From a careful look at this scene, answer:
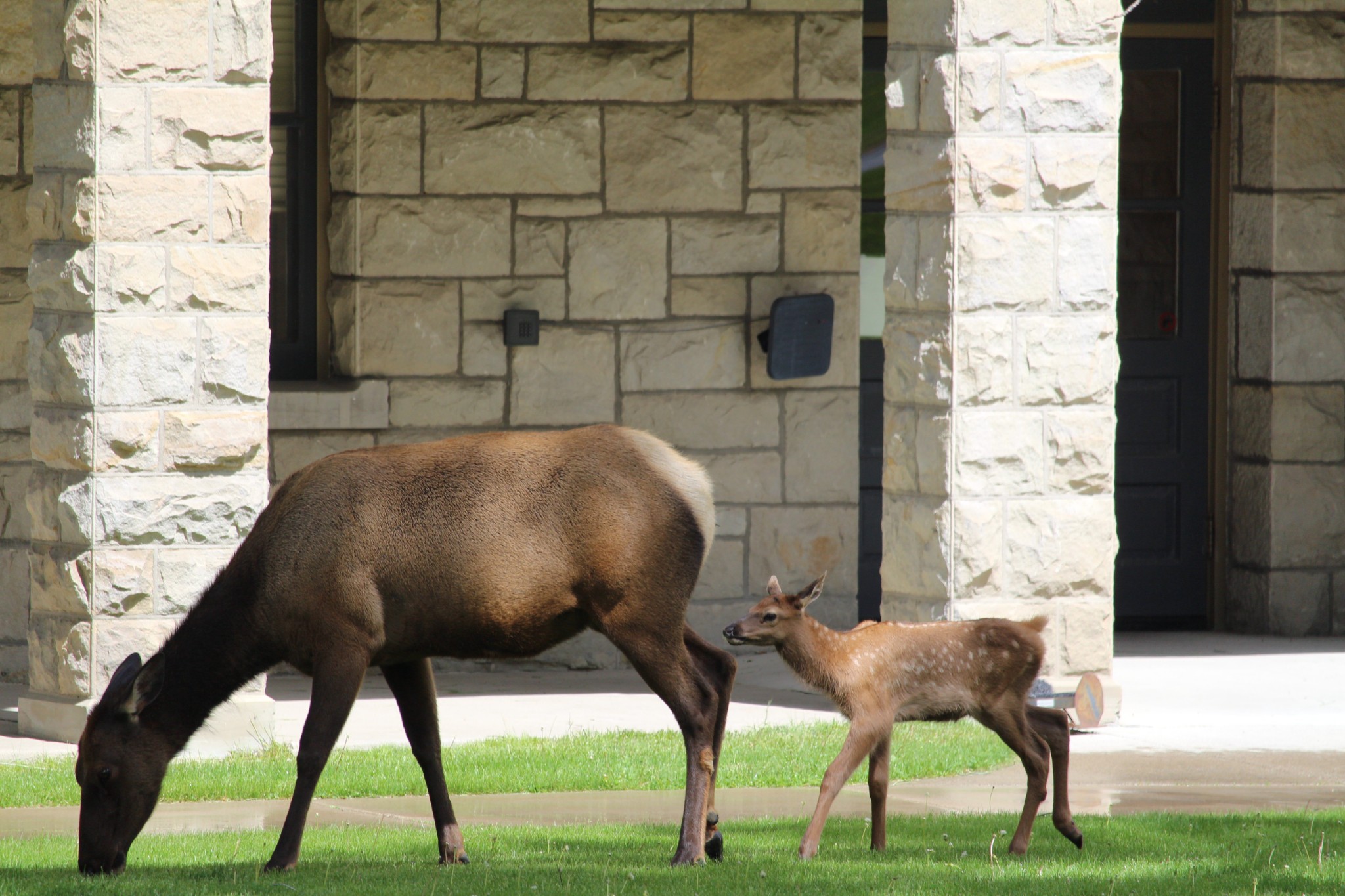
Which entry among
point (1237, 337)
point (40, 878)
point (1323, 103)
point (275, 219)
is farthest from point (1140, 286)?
point (40, 878)

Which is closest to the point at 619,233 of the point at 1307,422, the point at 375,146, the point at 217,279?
the point at 375,146

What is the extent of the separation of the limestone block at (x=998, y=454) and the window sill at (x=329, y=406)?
3.40 meters

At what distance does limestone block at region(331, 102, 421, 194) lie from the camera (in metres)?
9.88

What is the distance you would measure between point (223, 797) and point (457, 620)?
227cm

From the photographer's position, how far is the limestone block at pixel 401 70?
32.3 ft

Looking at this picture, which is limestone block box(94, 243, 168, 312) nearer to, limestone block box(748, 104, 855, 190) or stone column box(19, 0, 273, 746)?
stone column box(19, 0, 273, 746)

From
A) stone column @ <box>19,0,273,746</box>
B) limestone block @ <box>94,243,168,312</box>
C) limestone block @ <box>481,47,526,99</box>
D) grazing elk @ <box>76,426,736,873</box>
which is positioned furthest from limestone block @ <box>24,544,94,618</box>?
limestone block @ <box>481,47,526,99</box>

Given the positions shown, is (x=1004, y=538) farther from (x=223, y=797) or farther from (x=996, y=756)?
(x=223, y=797)

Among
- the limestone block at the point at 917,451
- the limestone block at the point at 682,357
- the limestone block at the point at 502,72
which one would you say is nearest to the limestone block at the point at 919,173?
the limestone block at the point at 917,451

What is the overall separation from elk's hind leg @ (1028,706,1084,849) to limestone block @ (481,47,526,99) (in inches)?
208

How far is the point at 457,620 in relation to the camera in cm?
543

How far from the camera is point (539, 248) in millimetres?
10172

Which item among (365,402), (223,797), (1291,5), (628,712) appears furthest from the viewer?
(1291,5)

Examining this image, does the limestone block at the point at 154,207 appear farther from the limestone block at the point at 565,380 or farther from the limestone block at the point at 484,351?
the limestone block at the point at 565,380
